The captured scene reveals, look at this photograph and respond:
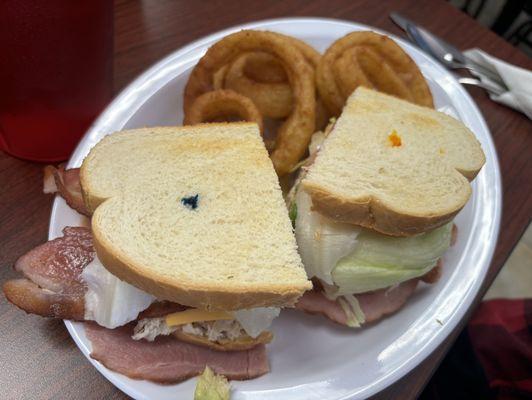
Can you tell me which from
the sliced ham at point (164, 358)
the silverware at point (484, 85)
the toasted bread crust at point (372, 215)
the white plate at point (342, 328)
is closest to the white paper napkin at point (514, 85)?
the silverware at point (484, 85)

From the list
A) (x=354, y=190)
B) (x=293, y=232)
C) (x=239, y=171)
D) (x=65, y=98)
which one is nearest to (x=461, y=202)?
(x=354, y=190)

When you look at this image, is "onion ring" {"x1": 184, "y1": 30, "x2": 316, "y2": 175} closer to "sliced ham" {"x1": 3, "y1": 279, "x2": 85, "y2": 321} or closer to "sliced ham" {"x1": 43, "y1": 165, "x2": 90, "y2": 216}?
"sliced ham" {"x1": 43, "y1": 165, "x2": 90, "y2": 216}

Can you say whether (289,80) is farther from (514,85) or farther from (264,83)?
(514,85)

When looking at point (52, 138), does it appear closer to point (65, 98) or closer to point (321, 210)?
point (65, 98)

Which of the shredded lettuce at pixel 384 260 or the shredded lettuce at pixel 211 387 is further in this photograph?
the shredded lettuce at pixel 384 260

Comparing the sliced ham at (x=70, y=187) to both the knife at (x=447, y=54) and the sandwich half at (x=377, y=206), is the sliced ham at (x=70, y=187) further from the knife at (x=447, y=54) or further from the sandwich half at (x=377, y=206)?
the knife at (x=447, y=54)

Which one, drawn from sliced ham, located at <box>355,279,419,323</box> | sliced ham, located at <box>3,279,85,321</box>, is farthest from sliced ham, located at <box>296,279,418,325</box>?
sliced ham, located at <box>3,279,85,321</box>
